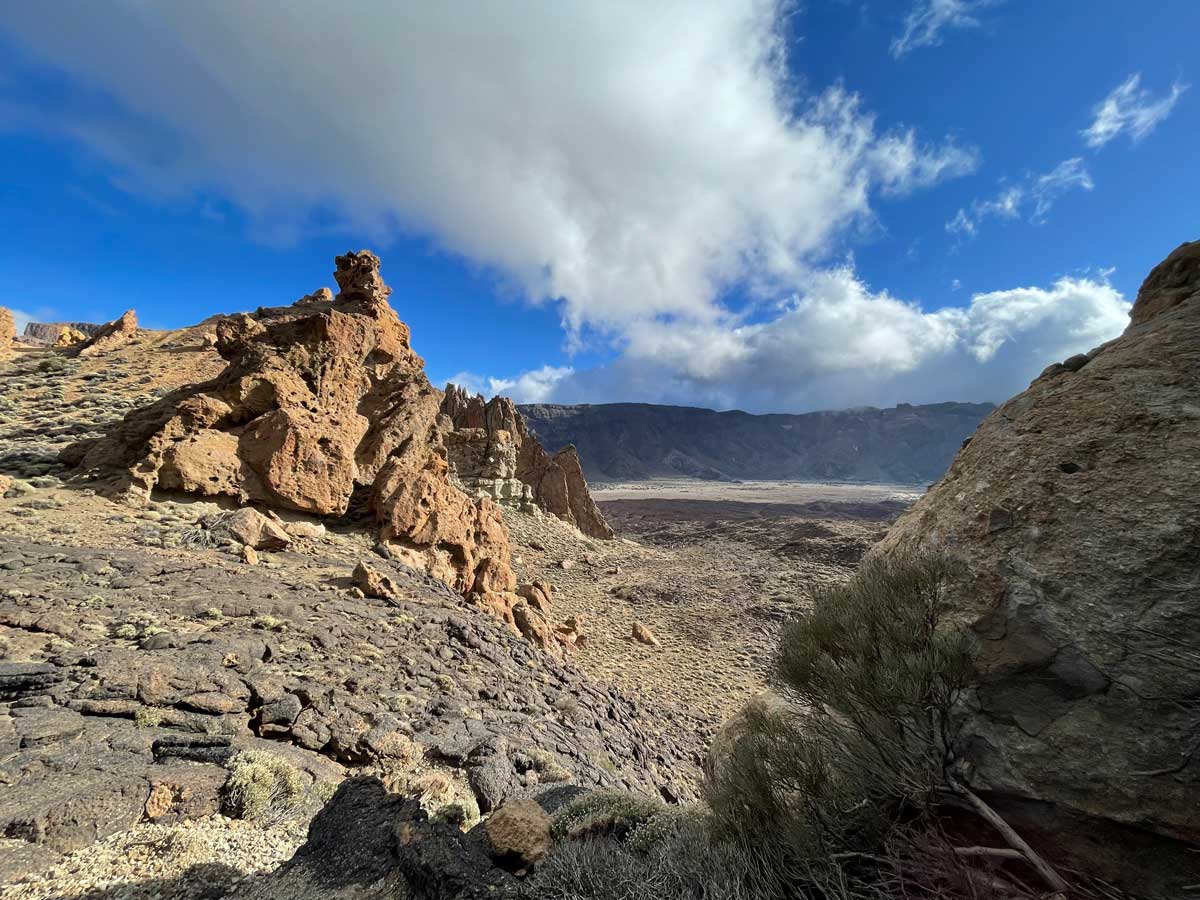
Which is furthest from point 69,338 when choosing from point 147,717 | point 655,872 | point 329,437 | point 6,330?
point 655,872

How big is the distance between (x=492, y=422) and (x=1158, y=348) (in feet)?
174

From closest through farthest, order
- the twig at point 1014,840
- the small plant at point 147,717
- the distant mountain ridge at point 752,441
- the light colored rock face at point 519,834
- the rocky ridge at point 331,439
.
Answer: the twig at point 1014,840 → the light colored rock face at point 519,834 → the small plant at point 147,717 → the rocky ridge at point 331,439 → the distant mountain ridge at point 752,441

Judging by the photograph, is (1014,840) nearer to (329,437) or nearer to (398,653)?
(398,653)

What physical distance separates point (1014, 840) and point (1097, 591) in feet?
4.39

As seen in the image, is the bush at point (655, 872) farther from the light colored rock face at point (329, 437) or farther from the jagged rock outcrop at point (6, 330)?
the jagged rock outcrop at point (6, 330)

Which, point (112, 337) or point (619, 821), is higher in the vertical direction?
point (112, 337)

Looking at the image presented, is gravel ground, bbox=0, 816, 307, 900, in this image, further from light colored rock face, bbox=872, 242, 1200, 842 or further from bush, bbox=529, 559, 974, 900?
light colored rock face, bbox=872, 242, 1200, 842

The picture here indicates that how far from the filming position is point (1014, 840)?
239cm

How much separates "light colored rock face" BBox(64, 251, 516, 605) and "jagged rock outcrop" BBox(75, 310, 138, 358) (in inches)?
455

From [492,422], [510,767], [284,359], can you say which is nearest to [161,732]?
[510,767]

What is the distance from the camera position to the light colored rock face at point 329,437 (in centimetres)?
1077

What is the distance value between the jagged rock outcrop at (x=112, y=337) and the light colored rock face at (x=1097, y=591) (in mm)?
27820

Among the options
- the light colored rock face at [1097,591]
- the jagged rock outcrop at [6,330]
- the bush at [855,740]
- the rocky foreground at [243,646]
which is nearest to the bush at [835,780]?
the bush at [855,740]

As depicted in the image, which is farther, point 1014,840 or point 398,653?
point 398,653
